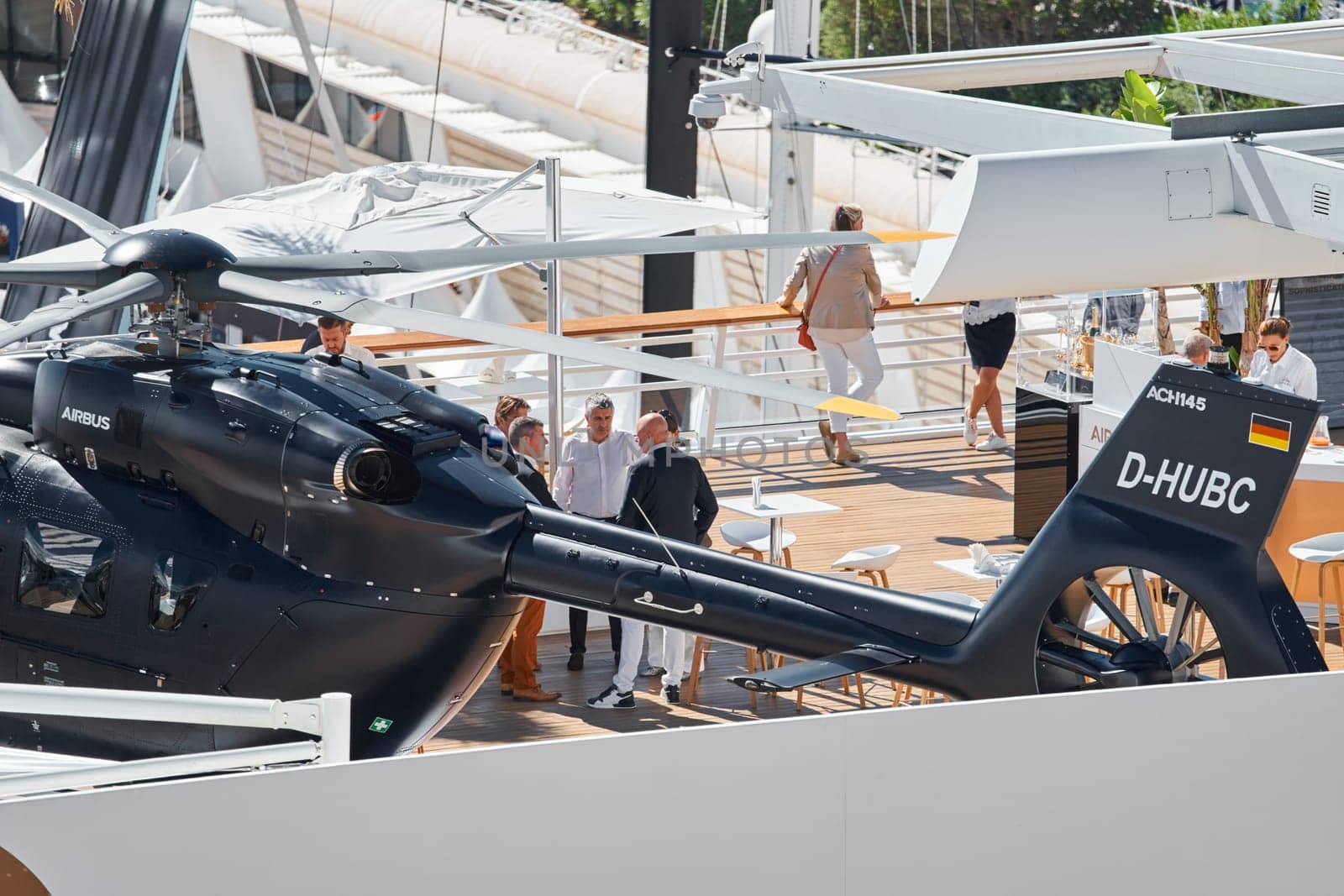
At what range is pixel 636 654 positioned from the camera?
9.24 meters

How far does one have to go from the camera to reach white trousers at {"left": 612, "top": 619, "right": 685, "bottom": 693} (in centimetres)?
922

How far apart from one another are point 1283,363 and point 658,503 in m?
4.57

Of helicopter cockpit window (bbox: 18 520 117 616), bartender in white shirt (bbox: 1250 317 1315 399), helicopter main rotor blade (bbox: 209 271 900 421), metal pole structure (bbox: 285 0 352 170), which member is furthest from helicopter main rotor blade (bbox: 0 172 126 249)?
metal pole structure (bbox: 285 0 352 170)

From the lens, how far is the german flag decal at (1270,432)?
6.14 metres

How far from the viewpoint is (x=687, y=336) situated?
1345cm

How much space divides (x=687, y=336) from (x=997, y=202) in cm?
815

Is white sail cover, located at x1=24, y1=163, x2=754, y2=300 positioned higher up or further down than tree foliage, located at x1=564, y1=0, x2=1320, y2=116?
further down

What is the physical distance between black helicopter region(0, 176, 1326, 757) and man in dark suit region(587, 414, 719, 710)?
1.66 meters

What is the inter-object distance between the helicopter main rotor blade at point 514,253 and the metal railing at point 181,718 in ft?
7.10

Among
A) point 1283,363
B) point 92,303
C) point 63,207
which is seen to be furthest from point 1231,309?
point 92,303

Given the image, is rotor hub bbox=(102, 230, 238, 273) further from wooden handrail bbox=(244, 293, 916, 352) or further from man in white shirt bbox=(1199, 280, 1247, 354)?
man in white shirt bbox=(1199, 280, 1247, 354)

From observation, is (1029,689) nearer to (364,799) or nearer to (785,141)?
(364,799)

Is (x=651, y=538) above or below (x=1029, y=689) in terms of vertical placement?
above


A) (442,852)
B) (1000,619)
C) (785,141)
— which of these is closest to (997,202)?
(1000,619)
